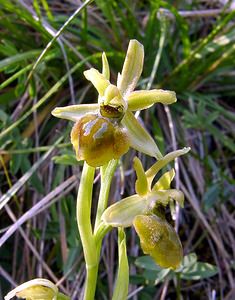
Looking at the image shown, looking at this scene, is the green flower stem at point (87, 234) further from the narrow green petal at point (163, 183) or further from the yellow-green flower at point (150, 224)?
the narrow green petal at point (163, 183)

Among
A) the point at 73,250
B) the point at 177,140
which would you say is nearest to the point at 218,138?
the point at 177,140

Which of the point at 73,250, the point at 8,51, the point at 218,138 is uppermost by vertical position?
the point at 8,51

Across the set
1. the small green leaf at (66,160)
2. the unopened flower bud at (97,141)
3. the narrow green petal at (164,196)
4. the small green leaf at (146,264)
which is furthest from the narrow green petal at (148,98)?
the small green leaf at (146,264)

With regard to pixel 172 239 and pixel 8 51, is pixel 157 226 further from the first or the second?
pixel 8 51

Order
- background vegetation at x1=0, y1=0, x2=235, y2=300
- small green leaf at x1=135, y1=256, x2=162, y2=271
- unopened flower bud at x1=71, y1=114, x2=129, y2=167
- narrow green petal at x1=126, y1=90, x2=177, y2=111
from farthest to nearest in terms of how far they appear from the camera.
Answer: background vegetation at x1=0, y1=0, x2=235, y2=300 < small green leaf at x1=135, y1=256, x2=162, y2=271 < narrow green petal at x1=126, y1=90, x2=177, y2=111 < unopened flower bud at x1=71, y1=114, x2=129, y2=167

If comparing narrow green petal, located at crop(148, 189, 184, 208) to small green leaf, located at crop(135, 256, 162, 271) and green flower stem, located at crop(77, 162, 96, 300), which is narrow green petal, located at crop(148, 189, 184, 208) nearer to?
green flower stem, located at crop(77, 162, 96, 300)

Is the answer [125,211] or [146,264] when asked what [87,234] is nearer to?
[125,211]

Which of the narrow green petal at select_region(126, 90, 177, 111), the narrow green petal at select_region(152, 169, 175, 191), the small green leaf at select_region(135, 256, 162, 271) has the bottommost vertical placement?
the small green leaf at select_region(135, 256, 162, 271)

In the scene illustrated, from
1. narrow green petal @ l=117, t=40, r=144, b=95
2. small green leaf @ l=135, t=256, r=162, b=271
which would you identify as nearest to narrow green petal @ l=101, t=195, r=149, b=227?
narrow green petal @ l=117, t=40, r=144, b=95
